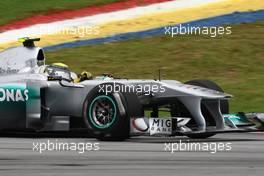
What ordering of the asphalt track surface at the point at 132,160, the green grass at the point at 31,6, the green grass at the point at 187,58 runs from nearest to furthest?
1. the asphalt track surface at the point at 132,160
2. the green grass at the point at 187,58
3. the green grass at the point at 31,6

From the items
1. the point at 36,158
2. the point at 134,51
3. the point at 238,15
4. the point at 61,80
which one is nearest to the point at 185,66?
the point at 134,51

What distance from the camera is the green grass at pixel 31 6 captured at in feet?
71.2

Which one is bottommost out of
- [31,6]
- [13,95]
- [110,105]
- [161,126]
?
[161,126]

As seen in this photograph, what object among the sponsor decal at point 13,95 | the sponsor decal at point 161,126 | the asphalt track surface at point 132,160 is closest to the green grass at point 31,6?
the sponsor decal at point 13,95

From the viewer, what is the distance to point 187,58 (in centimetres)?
1852

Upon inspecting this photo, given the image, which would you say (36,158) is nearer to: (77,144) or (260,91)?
(77,144)

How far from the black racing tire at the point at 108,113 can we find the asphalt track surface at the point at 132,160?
14 cm

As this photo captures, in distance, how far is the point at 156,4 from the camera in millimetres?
22125

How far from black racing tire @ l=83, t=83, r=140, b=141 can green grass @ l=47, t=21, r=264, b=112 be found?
19.0 feet

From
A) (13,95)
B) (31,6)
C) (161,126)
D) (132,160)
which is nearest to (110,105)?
(161,126)

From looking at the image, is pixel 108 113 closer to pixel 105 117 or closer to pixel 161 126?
pixel 105 117

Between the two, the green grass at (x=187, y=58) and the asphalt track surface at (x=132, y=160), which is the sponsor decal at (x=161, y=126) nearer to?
the asphalt track surface at (x=132, y=160)

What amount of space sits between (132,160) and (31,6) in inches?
571

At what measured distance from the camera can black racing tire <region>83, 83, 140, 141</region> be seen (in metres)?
9.87
